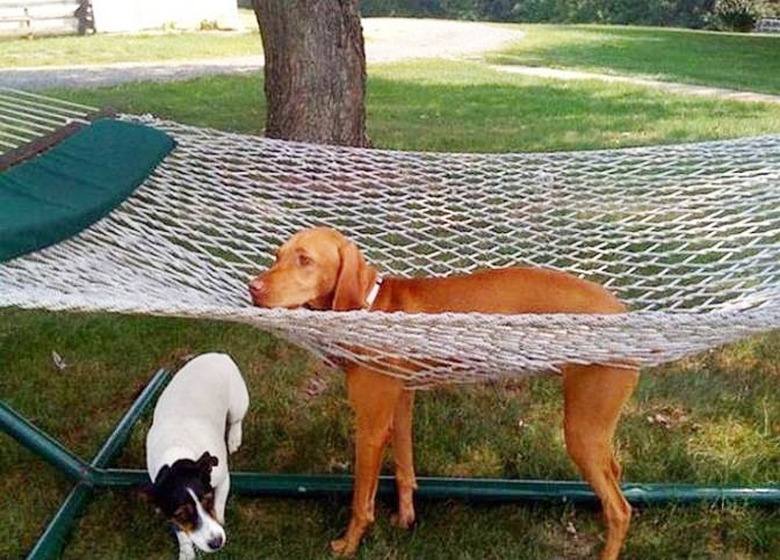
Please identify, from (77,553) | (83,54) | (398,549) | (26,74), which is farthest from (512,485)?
(83,54)

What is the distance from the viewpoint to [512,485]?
86.0 inches

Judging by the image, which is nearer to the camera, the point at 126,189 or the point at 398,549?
the point at 398,549

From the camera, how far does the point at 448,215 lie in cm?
284

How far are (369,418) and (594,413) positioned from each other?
42 centimetres

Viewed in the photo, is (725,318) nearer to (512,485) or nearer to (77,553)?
(512,485)

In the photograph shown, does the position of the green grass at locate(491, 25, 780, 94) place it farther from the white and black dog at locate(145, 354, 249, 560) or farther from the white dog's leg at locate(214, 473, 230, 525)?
the white dog's leg at locate(214, 473, 230, 525)

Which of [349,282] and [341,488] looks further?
[341,488]

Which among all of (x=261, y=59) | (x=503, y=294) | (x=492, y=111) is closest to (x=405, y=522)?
(x=503, y=294)

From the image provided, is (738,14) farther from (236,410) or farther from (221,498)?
(221,498)

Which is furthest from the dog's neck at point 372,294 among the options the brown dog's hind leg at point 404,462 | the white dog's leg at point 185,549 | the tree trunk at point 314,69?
the tree trunk at point 314,69

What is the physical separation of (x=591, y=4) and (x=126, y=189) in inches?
955

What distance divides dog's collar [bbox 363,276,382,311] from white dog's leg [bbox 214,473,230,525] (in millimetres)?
513

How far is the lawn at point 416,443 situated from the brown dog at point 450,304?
9.8 inches

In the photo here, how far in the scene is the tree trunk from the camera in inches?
159
